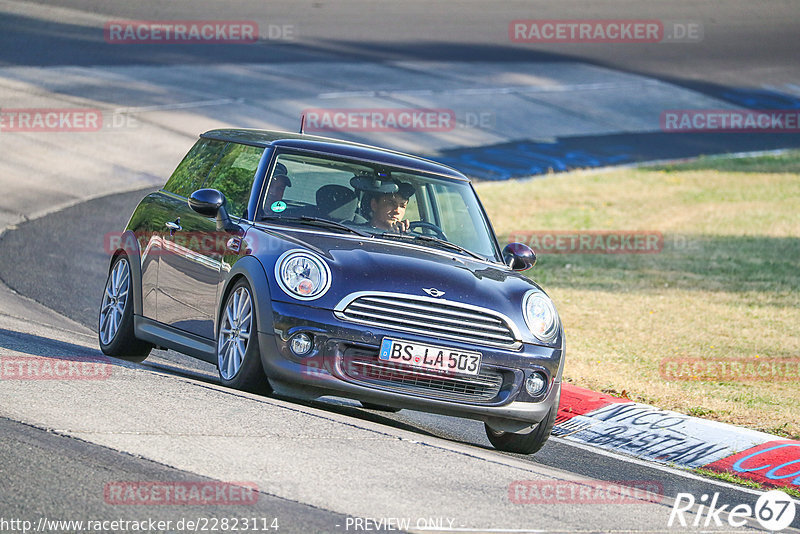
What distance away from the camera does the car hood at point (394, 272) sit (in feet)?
23.7

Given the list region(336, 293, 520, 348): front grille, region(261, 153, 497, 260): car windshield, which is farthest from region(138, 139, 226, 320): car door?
region(336, 293, 520, 348): front grille

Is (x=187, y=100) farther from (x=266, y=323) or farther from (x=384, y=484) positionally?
(x=384, y=484)

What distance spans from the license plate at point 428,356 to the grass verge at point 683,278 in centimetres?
290

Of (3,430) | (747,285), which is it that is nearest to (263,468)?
(3,430)

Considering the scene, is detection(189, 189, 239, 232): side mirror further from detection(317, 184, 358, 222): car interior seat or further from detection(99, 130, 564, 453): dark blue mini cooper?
detection(317, 184, 358, 222): car interior seat

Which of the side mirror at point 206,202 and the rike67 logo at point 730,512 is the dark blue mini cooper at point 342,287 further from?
the rike67 logo at point 730,512

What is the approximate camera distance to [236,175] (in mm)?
8602

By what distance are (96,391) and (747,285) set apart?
1021cm

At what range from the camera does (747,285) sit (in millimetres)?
15375

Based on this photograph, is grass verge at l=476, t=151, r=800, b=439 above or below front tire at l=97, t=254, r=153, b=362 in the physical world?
below

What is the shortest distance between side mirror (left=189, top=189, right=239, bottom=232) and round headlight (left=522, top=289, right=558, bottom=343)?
6.30 ft

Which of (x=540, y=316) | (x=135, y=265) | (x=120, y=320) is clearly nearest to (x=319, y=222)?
(x=540, y=316)

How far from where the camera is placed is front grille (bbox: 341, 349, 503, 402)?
7.15 meters

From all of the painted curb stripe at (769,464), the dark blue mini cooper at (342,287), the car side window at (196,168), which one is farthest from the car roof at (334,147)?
the painted curb stripe at (769,464)
